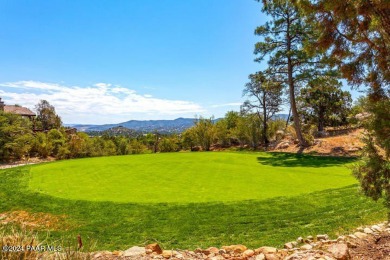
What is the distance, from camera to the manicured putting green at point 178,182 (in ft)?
19.2

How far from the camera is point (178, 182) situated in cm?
705

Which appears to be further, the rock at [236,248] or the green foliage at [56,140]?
the green foliage at [56,140]

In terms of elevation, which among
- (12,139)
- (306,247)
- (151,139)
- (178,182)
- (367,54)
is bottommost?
(306,247)

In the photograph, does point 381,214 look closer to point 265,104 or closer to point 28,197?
point 28,197

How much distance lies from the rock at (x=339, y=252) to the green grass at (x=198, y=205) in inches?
40.0

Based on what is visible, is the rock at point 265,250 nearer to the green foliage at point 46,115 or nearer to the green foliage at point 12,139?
the green foliage at point 12,139

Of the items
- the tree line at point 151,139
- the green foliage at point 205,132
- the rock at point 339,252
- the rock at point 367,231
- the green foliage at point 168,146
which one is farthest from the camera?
the green foliage at point 168,146

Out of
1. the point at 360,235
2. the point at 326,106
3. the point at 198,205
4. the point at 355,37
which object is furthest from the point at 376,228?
the point at 326,106

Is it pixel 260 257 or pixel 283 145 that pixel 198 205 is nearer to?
pixel 260 257

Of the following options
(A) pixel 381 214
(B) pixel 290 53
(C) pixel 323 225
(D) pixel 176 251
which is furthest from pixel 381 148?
(B) pixel 290 53

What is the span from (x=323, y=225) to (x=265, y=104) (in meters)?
16.2

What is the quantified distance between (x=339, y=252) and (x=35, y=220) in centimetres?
504

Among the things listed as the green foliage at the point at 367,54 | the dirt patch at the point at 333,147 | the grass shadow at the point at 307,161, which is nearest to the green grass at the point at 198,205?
the green foliage at the point at 367,54

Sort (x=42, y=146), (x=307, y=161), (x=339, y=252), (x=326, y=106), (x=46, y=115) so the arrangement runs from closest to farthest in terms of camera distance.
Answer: (x=339, y=252)
(x=307, y=161)
(x=42, y=146)
(x=326, y=106)
(x=46, y=115)
